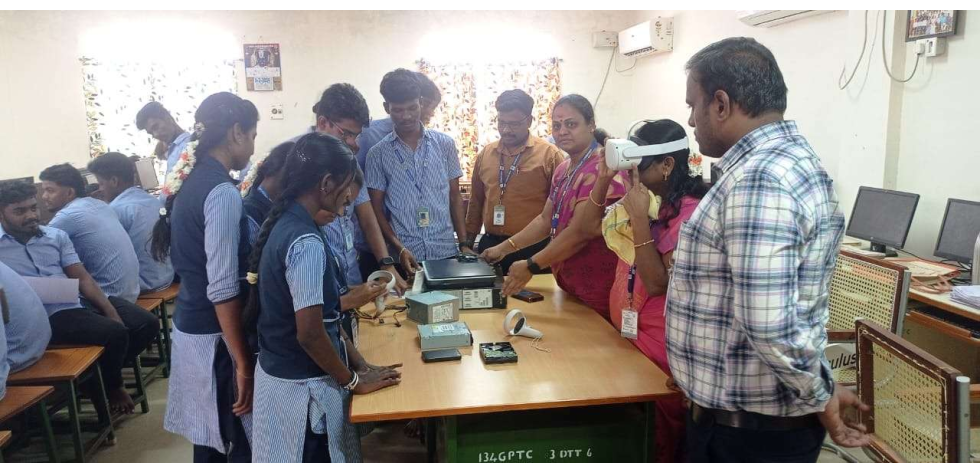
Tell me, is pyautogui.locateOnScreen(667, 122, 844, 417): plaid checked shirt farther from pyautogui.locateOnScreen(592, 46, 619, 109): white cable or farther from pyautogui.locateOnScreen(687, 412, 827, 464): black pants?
pyautogui.locateOnScreen(592, 46, 619, 109): white cable

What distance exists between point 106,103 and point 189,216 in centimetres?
558

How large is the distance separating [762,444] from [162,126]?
4.94 metres

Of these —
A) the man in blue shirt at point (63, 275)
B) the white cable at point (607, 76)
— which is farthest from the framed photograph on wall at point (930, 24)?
the man in blue shirt at point (63, 275)

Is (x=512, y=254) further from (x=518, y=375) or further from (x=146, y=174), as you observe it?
(x=146, y=174)

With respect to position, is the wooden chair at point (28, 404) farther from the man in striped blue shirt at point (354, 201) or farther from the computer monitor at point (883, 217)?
the computer monitor at point (883, 217)

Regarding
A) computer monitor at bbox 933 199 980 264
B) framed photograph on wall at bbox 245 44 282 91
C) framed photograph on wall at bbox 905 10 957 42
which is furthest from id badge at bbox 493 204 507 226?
framed photograph on wall at bbox 245 44 282 91

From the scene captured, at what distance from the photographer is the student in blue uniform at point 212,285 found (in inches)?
68.6

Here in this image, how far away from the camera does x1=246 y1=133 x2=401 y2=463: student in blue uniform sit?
5.16 ft

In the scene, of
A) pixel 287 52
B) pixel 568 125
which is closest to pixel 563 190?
pixel 568 125

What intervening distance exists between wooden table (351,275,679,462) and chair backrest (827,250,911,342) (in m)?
0.89

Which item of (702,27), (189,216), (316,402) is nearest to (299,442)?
(316,402)

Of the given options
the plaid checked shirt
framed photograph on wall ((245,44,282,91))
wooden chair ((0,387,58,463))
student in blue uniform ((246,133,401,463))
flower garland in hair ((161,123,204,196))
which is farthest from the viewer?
framed photograph on wall ((245,44,282,91))

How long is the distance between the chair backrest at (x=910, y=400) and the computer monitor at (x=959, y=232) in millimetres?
1575

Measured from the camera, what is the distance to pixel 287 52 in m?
6.32
